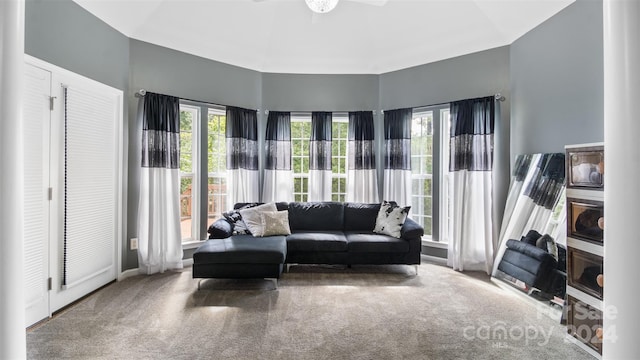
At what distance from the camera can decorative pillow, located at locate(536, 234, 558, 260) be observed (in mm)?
2896

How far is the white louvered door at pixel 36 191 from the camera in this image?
2604 millimetres

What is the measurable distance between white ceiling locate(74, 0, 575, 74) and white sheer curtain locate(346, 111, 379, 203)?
2.65 feet

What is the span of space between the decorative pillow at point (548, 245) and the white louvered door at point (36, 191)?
444 cm

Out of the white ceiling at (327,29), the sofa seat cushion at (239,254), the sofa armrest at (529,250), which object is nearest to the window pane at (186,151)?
the white ceiling at (327,29)

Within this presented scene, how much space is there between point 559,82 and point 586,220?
5.05ft

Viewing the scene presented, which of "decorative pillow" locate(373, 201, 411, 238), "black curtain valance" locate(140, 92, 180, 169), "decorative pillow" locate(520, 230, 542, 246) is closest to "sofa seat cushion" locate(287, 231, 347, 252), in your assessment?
"decorative pillow" locate(373, 201, 411, 238)

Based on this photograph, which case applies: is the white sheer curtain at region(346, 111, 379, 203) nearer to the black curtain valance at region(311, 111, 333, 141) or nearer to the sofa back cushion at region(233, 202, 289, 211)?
the black curtain valance at region(311, 111, 333, 141)

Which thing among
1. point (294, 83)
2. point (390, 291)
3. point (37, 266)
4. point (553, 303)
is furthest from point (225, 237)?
point (553, 303)

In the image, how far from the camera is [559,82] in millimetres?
3211

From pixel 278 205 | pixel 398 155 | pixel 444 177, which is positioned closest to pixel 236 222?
pixel 278 205

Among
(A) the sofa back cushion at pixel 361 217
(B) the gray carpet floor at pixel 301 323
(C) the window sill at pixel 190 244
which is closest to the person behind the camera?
(B) the gray carpet floor at pixel 301 323

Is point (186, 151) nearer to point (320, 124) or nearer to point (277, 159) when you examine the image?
point (277, 159)

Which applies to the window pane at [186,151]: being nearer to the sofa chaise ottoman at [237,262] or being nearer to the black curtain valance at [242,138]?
the black curtain valance at [242,138]
